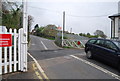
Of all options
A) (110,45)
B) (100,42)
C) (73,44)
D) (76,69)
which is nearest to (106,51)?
(110,45)

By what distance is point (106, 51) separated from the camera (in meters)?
7.27

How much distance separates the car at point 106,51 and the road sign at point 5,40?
501 cm

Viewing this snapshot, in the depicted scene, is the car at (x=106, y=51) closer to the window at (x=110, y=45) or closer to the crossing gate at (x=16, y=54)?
the window at (x=110, y=45)

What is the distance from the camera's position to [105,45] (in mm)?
7609

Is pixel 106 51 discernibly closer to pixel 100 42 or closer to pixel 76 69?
pixel 100 42

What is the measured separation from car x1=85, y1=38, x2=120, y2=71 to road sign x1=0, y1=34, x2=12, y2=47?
501 cm

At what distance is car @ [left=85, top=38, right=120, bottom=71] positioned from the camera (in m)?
6.59

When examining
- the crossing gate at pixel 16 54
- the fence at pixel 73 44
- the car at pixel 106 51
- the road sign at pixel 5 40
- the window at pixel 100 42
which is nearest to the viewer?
the road sign at pixel 5 40

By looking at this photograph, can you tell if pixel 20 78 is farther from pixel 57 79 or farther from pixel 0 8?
pixel 0 8

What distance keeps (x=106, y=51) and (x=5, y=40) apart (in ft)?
17.1

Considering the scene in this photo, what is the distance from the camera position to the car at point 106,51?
6.59 m

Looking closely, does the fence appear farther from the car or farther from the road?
the road

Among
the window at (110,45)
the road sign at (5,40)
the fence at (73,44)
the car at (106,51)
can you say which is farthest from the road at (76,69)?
the fence at (73,44)

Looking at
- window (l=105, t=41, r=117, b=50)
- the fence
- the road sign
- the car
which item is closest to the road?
the car
